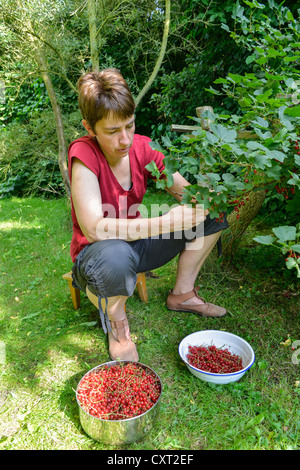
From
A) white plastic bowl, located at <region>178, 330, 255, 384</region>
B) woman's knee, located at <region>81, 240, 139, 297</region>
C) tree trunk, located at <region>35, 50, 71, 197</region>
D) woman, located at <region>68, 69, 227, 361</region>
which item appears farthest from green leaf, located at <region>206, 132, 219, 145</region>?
tree trunk, located at <region>35, 50, 71, 197</region>

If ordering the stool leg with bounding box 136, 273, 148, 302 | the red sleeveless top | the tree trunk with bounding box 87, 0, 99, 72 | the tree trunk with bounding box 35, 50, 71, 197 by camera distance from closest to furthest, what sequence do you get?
the red sleeveless top, the stool leg with bounding box 136, 273, 148, 302, the tree trunk with bounding box 87, 0, 99, 72, the tree trunk with bounding box 35, 50, 71, 197

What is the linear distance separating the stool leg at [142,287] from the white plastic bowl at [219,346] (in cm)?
56

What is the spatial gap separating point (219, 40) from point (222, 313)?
2.79m

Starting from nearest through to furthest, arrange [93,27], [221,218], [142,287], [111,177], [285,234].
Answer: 1. [285,234]
2. [111,177]
3. [221,218]
4. [142,287]
5. [93,27]

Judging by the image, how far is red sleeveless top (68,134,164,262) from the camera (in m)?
1.65

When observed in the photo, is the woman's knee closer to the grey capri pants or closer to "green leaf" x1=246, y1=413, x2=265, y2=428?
the grey capri pants

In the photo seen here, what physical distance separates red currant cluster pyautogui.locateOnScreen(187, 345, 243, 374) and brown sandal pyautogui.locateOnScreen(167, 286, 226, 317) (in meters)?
0.38

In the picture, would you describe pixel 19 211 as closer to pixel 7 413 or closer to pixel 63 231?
pixel 63 231

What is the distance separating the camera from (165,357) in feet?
5.72

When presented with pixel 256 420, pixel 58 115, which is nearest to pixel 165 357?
pixel 256 420

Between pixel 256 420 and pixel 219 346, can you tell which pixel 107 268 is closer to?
pixel 219 346

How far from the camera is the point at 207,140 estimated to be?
1024mm

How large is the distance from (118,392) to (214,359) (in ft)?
1.64

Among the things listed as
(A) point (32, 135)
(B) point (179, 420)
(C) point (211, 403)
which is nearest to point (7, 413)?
(B) point (179, 420)
